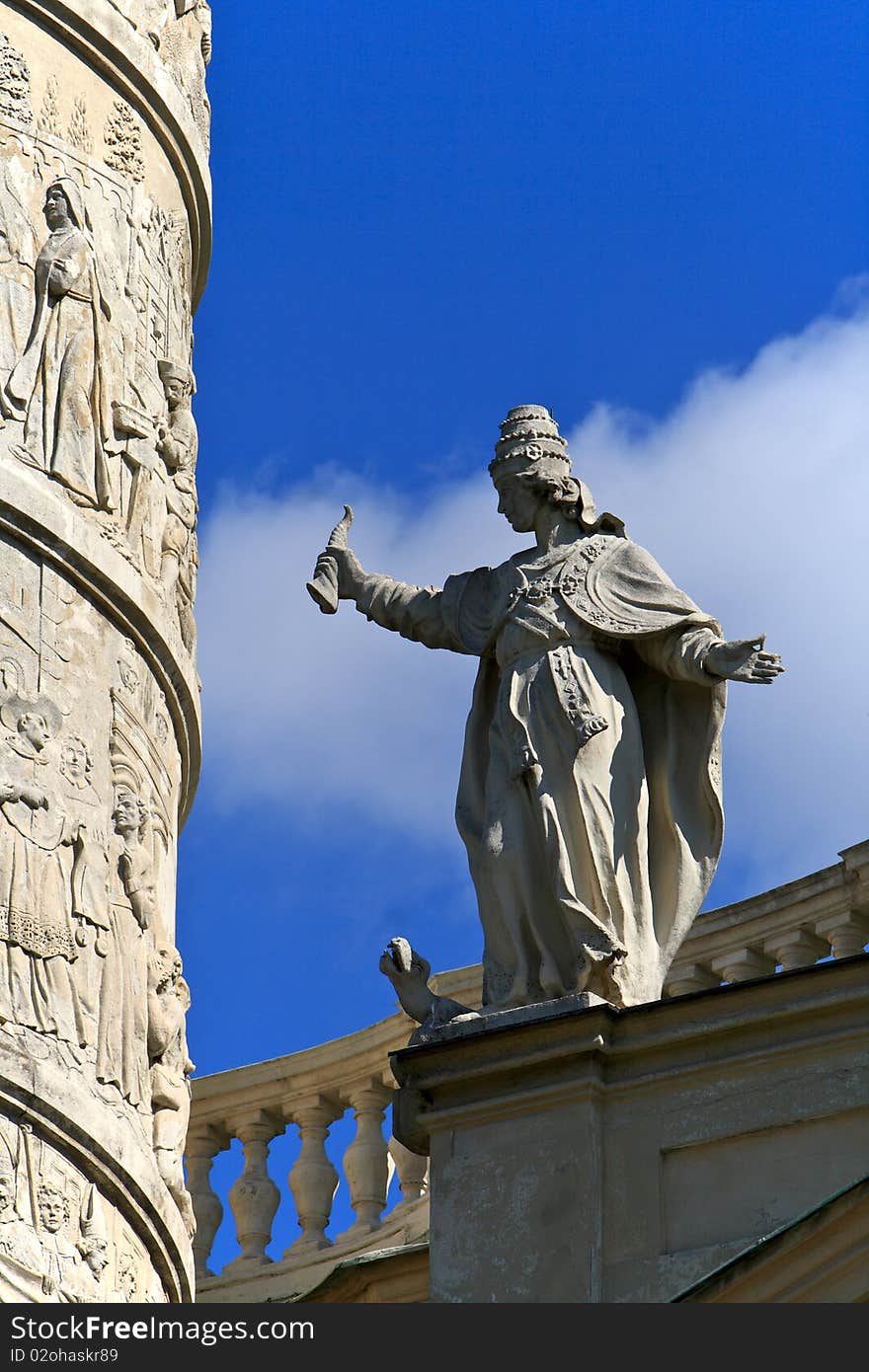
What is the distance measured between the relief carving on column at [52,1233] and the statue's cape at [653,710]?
265cm

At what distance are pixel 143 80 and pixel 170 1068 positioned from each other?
4.31m

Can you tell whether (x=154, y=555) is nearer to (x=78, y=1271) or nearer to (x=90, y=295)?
(x=90, y=295)

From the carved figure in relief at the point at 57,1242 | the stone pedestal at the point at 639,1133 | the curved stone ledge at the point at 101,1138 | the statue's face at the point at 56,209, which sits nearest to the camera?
the stone pedestal at the point at 639,1133

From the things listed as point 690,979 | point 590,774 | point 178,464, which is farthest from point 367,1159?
point 590,774

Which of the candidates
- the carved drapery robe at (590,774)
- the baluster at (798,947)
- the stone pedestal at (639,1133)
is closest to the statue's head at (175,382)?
the baluster at (798,947)

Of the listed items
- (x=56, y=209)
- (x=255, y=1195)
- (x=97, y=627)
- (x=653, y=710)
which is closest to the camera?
(x=653, y=710)

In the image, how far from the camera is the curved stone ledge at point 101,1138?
12531 mm

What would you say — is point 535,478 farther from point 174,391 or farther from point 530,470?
point 174,391

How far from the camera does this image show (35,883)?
12992 millimetres

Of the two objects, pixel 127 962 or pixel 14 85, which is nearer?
pixel 127 962

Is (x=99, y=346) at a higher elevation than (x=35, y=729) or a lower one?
higher

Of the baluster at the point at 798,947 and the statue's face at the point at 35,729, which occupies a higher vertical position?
the statue's face at the point at 35,729

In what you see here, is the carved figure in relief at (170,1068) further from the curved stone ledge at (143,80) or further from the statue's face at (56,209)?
the curved stone ledge at (143,80)

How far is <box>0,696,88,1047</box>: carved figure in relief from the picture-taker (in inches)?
504
